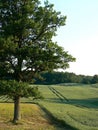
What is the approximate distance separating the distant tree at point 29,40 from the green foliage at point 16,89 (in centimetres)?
169

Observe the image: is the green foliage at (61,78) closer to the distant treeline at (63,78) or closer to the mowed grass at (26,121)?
the distant treeline at (63,78)

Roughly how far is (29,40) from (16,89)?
5.50 metres

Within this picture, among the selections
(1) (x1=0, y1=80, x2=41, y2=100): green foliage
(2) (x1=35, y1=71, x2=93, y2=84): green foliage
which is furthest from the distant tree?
(2) (x1=35, y1=71, x2=93, y2=84): green foliage

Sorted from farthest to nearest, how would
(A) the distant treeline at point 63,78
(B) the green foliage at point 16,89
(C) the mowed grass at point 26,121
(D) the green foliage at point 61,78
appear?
(A) the distant treeline at point 63,78, (D) the green foliage at point 61,78, (C) the mowed grass at point 26,121, (B) the green foliage at point 16,89

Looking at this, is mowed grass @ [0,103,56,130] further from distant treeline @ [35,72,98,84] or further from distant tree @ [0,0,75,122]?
distant treeline @ [35,72,98,84]

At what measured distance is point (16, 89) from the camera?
30.3 metres

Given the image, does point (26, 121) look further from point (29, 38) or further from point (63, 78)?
point (63, 78)

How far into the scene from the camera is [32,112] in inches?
1563

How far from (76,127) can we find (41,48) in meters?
7.43

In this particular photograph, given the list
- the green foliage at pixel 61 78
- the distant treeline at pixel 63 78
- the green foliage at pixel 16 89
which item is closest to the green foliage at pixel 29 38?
the green foliage at pixel 16 89

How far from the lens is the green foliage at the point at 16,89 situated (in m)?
30.1

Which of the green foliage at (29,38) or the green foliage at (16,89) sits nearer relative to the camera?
the green foliage at (16,89)

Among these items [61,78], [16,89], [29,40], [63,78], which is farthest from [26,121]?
[63,78]

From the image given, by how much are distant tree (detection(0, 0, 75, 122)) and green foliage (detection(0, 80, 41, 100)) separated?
1.69 m
